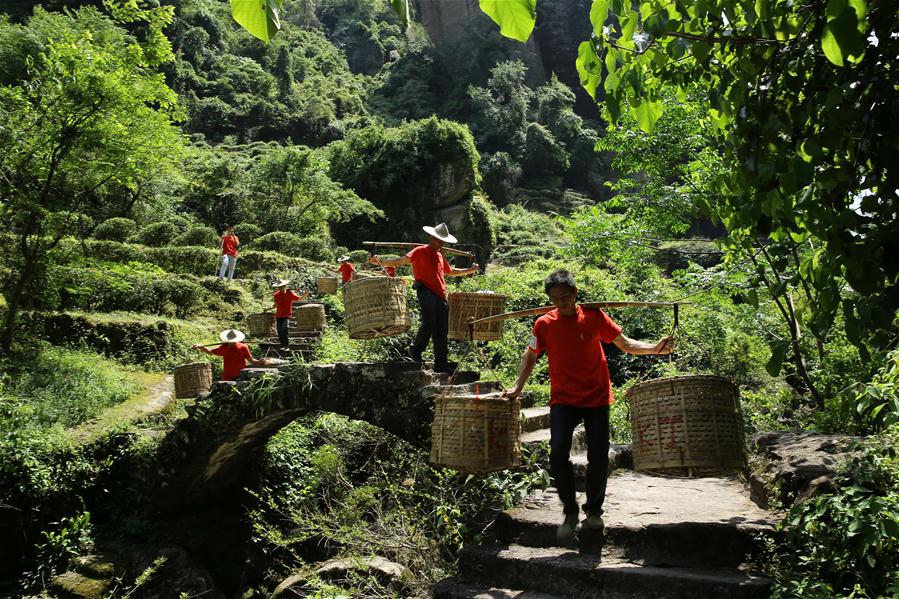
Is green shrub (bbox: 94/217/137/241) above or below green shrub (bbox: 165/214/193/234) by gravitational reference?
below

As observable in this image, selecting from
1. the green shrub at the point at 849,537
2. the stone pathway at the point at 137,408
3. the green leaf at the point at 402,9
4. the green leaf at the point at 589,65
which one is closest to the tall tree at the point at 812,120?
the green leaf at the point at 589,65

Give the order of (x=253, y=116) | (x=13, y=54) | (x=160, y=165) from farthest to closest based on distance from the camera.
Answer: (x=253, y=116), (x=13, y=54), (x=160, y=165)

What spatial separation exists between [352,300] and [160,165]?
26.3ft

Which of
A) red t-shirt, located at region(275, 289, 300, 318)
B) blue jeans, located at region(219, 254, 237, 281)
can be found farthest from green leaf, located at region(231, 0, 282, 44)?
blue jeans, located at region(219, 254, 237, 281)

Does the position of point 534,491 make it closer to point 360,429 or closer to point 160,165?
point 360,429

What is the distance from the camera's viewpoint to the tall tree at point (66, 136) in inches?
427

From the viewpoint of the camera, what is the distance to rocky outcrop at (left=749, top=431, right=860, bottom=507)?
14.4ft

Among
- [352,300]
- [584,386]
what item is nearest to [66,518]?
[352,300]

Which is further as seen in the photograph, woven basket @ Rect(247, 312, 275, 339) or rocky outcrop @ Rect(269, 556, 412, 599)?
woven basket @ Rect(247, 312, 275, 339)

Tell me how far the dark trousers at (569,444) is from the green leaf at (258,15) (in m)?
3.81

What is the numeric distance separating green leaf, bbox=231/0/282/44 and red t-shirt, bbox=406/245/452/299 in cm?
532

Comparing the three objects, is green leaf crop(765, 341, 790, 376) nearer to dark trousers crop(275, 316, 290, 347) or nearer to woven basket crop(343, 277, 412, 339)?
woven basket crop(343, 277, 412, 339)

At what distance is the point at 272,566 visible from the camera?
9.22 meters

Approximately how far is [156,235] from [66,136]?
11277mm
